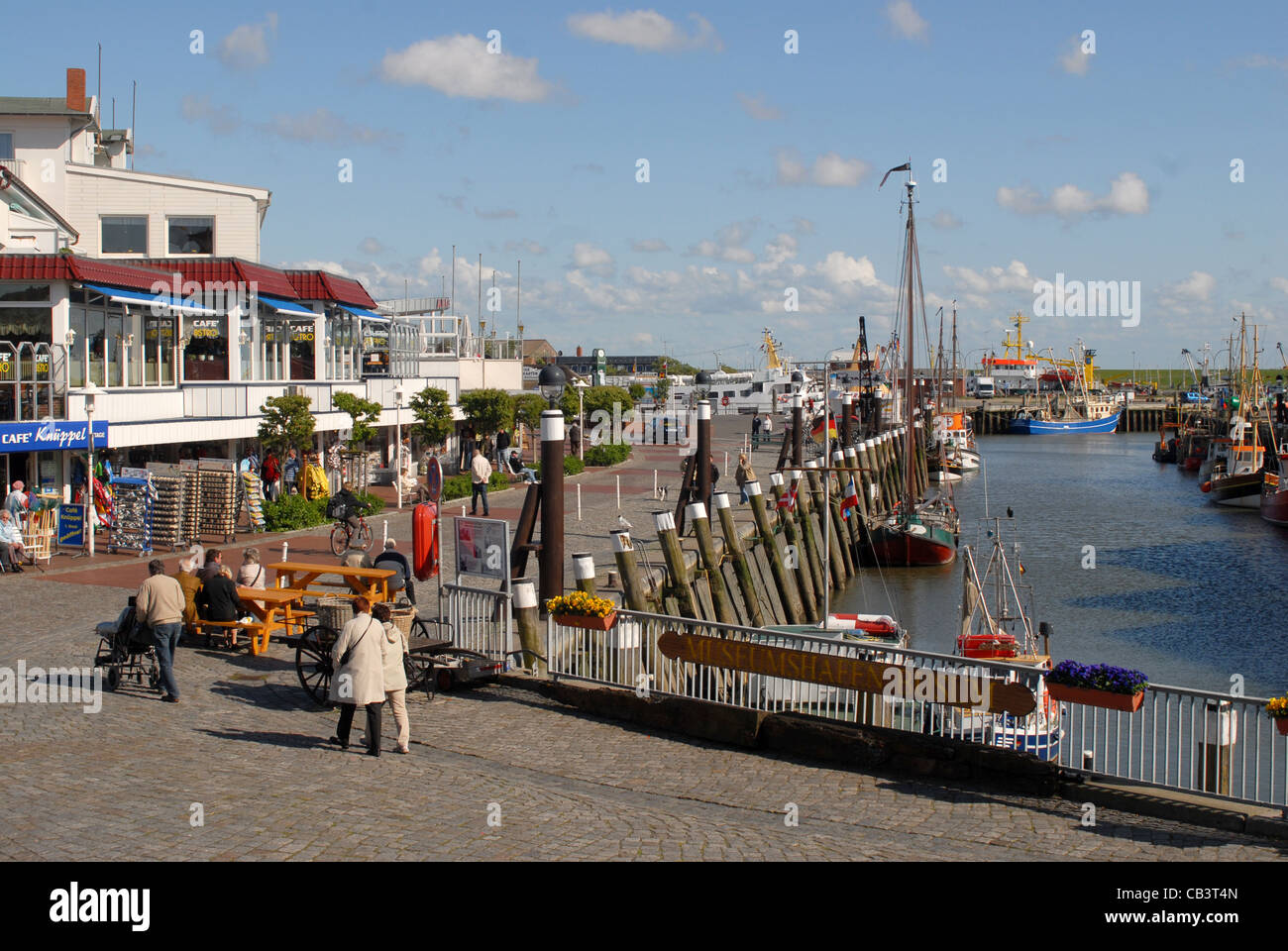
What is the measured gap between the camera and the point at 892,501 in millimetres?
53094

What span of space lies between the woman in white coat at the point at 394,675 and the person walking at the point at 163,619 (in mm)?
2789

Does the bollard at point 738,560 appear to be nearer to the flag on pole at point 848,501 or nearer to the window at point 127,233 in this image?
the flag on pole at point 848,501

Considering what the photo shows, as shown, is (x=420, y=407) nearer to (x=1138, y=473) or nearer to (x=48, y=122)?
(x=48, y=122)

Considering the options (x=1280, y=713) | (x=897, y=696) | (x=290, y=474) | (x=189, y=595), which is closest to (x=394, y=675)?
(x=897, y=696)

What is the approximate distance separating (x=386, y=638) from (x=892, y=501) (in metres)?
43.2

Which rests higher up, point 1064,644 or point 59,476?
point 59,476

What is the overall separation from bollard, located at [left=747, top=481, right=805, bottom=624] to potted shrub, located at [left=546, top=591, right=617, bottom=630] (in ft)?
40.4

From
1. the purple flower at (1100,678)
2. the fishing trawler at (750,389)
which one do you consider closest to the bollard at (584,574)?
the purple flower at (1100,678)

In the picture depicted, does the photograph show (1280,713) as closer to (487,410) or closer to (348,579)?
(348,579)

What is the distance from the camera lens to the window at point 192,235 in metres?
42.2

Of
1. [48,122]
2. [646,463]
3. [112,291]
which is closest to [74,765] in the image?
[112,291]

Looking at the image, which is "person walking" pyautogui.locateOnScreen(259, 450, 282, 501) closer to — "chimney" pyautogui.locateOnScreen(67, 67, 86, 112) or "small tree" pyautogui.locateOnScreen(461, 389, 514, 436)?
"small tree" pyautogui.locateOnScreen(461, 389, 514, 436)

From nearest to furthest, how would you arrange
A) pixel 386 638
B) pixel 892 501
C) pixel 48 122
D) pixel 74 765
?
pixel 74 765 < pixel 386 638 < pixel 48 122 < pixel 892 501
